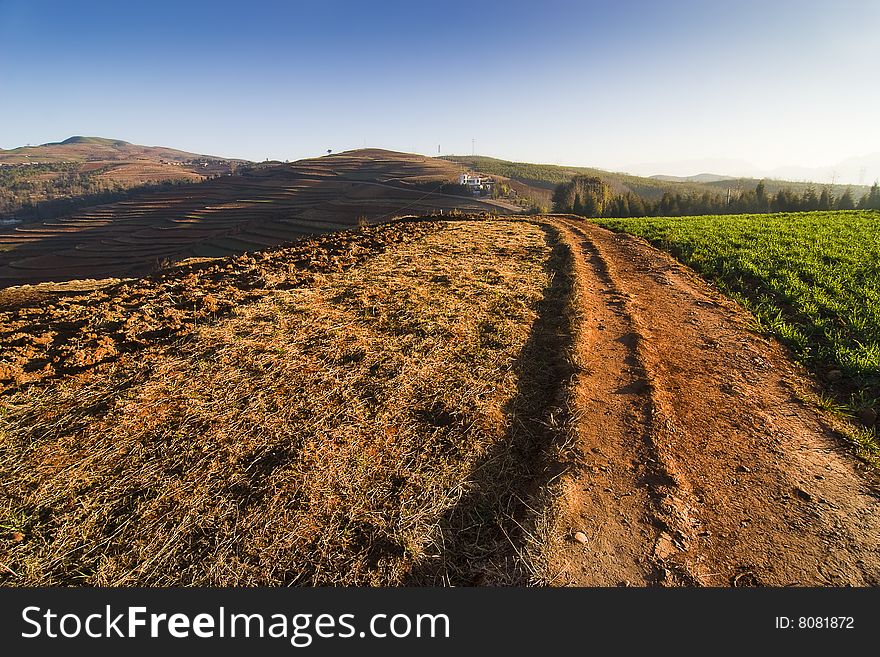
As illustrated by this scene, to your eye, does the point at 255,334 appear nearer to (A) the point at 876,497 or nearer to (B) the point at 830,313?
(A) the point at 876,497

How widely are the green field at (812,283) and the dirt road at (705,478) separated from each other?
21.0 inches

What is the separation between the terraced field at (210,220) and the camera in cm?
5556

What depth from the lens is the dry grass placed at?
107 inches

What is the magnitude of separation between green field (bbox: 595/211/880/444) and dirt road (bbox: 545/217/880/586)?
0.53 metres

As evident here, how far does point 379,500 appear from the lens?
3.22m

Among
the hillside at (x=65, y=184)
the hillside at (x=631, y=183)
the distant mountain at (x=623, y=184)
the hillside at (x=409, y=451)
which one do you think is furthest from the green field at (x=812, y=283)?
the hillside at (x=65, y=184)

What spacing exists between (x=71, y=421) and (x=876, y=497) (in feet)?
25.2

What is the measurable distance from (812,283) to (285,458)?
36.5ft

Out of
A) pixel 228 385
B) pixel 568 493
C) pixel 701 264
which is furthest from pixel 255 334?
pixel 701 264

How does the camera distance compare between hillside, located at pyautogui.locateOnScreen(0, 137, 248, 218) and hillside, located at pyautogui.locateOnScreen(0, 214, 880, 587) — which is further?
hillside, located at pyautogui.locateOnScreen(0, 137, 248, 218)

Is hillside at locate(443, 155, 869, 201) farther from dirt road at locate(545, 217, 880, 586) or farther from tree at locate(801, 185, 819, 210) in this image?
dirt road at locate(545, 217, 880, 586)

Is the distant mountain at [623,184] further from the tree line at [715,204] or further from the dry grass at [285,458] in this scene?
the dry grass at [285,458]

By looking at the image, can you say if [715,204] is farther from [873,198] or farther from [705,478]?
[705,478]

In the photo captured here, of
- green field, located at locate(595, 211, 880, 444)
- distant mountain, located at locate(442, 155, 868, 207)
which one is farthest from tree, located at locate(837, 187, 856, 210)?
green field, located at locate(595, 211, 880, 444)
